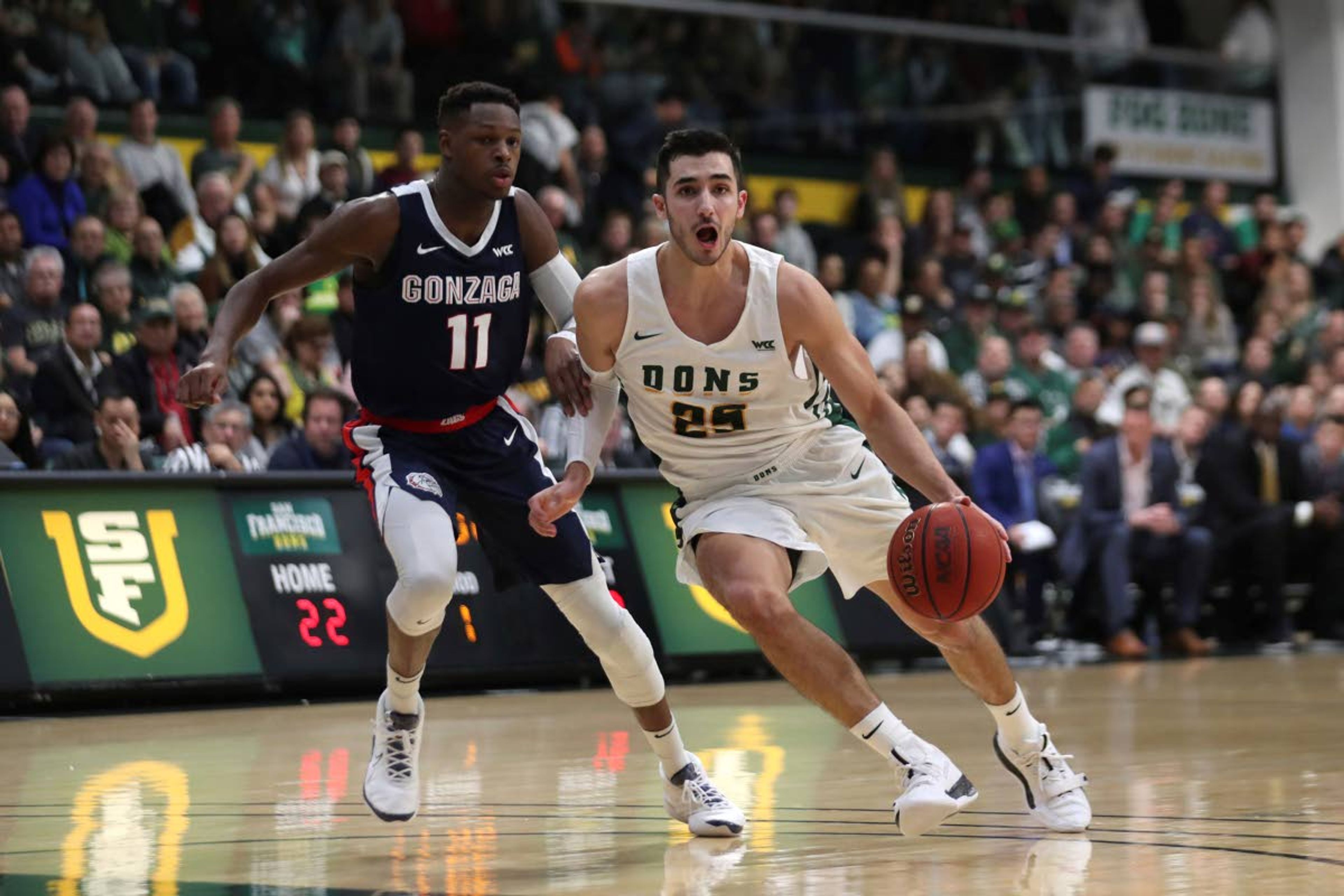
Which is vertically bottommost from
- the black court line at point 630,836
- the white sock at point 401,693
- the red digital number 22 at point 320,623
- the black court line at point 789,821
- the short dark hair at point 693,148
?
the red digital number 22 at point 320,623

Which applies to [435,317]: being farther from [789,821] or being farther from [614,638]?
[789,821]

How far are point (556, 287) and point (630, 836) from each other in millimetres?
1718

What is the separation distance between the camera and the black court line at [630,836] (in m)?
5.69

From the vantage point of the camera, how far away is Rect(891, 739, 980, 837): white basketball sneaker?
5.65m

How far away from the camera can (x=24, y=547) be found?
428 inches

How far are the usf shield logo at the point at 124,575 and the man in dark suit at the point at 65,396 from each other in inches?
47.5

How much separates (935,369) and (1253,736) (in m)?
7.11

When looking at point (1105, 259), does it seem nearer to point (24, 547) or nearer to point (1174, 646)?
point (1174, 646)

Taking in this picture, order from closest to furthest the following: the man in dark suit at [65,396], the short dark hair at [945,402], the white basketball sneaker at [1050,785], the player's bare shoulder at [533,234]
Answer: the white basketball sneaker at [1050,785], the player's bare shoulder at [533,234], the man in dark suit at [65,396], the short dark hair at [945,402]

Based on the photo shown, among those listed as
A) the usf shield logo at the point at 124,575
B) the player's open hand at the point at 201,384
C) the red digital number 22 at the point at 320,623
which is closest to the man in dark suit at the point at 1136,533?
the red digital number 22 at the point at 320,623

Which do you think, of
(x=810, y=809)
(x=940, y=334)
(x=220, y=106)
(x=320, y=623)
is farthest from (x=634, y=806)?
(x=940, y=334)

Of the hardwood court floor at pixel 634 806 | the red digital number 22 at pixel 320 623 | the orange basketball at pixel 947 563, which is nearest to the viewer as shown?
the hardwood court floor at pixel 634 806

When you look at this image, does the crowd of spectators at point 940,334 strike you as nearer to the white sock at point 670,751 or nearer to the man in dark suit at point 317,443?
the man in dark suit at point 317,443

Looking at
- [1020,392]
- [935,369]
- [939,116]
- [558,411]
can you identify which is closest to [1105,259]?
[939,116]
